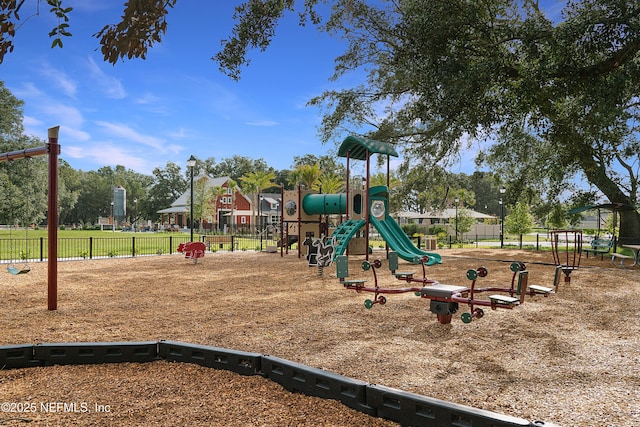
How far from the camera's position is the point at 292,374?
163 inches

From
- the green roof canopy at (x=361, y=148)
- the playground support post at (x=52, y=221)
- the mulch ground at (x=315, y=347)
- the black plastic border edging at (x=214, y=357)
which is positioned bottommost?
the mulch ground at (x=315, y=347)

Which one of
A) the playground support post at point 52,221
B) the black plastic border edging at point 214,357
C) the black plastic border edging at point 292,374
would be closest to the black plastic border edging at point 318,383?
the black plastic border edging at point 292,374

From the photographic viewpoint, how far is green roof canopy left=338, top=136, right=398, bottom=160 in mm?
16047

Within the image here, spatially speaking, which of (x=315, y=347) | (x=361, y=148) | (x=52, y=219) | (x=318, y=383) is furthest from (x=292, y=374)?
(x=361, y=148)

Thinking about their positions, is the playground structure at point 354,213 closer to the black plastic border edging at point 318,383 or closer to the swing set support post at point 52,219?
the swing set support post at point 52,219

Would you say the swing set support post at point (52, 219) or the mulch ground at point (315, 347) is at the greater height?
the swing set support post at point (52, 219)

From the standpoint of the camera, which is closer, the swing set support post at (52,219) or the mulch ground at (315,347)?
the mulch ground at (315,347)

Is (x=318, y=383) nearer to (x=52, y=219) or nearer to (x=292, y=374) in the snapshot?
(x=292, y=374)

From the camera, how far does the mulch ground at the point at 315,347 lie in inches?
148

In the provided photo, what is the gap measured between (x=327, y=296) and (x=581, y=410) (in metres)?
6.11

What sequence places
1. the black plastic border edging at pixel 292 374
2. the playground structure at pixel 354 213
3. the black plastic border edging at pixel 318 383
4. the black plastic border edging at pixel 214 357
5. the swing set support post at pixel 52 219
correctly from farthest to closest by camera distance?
the playground structure at pixel 354 213, the swing set support post at pixel 52 219, the black plastic border edging at pixel 214 357, the black plastic border edging at pixel 318 383, the black plastic border edging at pixel 292 374

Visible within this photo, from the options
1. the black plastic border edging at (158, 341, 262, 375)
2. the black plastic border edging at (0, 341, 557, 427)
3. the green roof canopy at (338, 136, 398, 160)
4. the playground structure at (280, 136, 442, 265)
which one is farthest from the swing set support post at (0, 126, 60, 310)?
the green roof canopy at (338, 136, 398, 160)

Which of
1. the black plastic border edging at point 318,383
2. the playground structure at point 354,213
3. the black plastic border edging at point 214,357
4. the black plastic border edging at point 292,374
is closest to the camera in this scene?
the black plastic border edging at point 292,374

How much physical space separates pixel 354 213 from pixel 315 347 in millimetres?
11766
